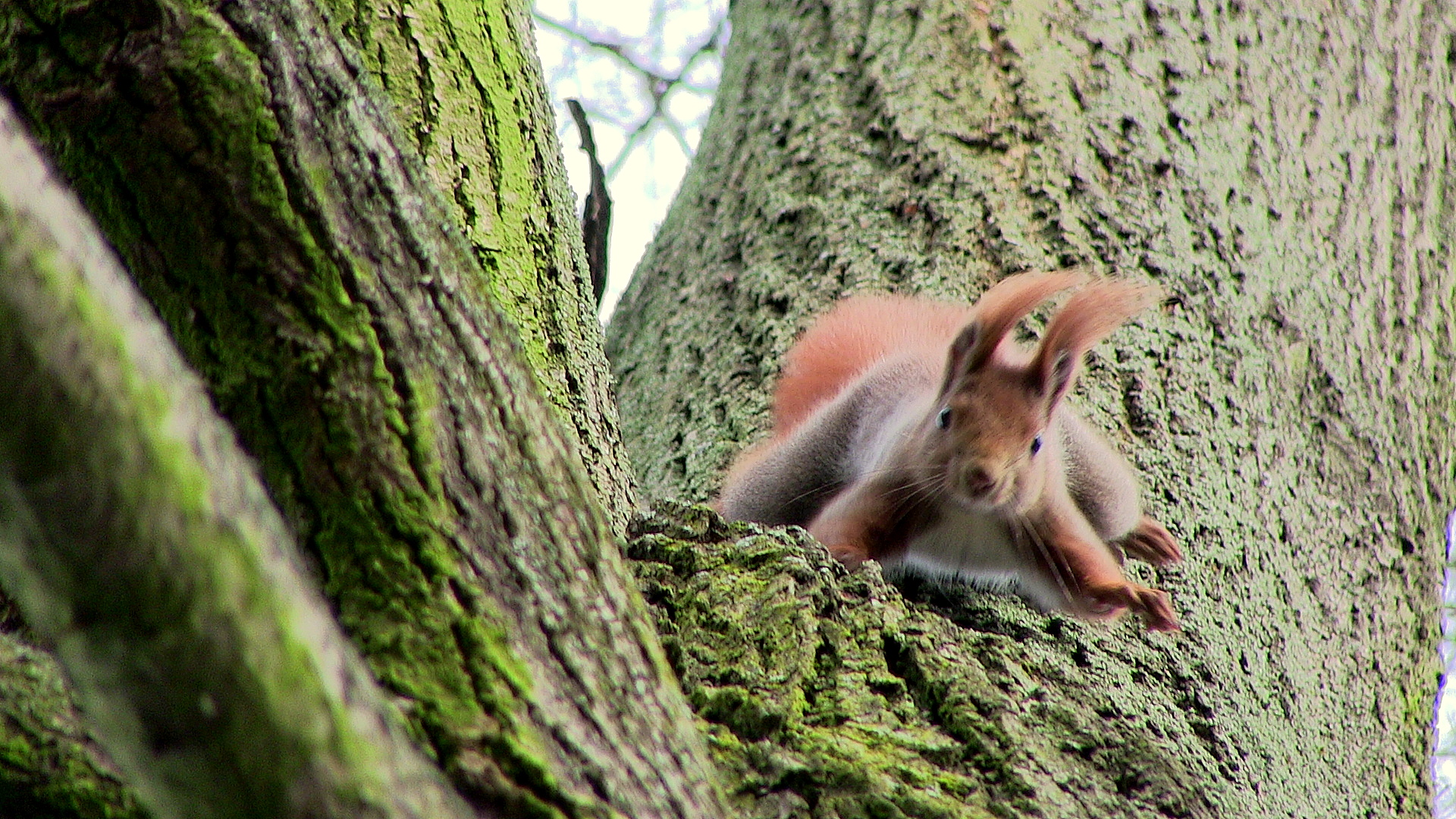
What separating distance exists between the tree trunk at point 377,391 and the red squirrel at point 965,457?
30.9 inches

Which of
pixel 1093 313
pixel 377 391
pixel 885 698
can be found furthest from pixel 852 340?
pixel 377 391

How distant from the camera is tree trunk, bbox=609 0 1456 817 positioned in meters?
1.09

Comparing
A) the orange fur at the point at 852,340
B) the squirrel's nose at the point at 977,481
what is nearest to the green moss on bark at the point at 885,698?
the squirrel's nose at the point at 977,481

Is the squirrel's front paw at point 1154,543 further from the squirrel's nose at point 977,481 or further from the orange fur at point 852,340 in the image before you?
the orange fur at point 852,340

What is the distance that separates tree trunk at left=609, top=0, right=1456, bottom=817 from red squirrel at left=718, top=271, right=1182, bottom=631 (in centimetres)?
5

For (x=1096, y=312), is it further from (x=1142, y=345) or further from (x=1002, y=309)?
(x=1142, y=345)

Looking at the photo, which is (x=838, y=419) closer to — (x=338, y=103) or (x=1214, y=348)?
(x=1214, y=348)

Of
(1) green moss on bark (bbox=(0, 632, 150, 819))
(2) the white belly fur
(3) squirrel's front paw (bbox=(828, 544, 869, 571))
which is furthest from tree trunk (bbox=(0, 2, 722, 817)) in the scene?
(2) the white belly fur

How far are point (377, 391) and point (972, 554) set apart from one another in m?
1.17

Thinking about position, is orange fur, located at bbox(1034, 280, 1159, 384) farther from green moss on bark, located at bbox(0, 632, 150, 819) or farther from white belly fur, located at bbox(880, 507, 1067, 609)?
green moss on bark, located at bbox(0, 632, 150, 819)

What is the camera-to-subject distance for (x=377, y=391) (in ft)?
2.25

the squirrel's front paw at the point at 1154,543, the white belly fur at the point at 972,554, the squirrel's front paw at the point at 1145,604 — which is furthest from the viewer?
the white belly fur at the point at 972,554

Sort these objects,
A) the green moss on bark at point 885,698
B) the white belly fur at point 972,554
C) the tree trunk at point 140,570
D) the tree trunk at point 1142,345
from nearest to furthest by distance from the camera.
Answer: the tree trunk at point 140,570 < the green moss on bark at point 885,698 < the tree trunk at point 1142,345 < the white belly fur at point 972,554

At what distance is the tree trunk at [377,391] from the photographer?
66 cm
